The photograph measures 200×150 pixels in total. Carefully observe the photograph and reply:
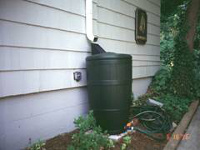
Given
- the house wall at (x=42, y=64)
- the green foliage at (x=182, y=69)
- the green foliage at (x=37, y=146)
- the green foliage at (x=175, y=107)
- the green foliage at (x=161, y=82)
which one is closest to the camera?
the house wall at (x=42, y=64)

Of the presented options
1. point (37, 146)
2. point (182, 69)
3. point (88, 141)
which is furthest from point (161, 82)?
point (37, 146)

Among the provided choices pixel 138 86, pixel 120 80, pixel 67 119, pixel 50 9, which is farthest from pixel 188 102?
pixel 50 9

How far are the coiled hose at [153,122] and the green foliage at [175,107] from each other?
50 centimetres

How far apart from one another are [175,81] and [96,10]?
2835 mm

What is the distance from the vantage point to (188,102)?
4.57m

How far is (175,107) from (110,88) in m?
2.15

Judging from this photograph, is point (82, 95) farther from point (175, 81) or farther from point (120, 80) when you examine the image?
point (175, 81)

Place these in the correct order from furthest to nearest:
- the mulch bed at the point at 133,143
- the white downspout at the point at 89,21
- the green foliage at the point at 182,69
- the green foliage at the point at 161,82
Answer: the green foliage at the point at 161,82 → the green foliage at the point at 182,69 → the white downspout at the point at 89,21 → the mulch bed at the point at 133,143

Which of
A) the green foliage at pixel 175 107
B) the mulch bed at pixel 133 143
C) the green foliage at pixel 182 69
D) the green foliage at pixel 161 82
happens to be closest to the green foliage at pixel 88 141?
the mulch bed at pixel 133 143

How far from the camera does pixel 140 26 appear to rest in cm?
470

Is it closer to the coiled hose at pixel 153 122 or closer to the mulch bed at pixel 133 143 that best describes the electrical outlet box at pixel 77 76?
the mulch bed at pixel 133 143

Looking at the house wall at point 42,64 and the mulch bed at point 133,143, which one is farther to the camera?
the mulch bed at point 133,143

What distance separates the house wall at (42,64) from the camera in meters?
2.00

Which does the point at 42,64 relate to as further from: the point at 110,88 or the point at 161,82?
the point at 161,82
